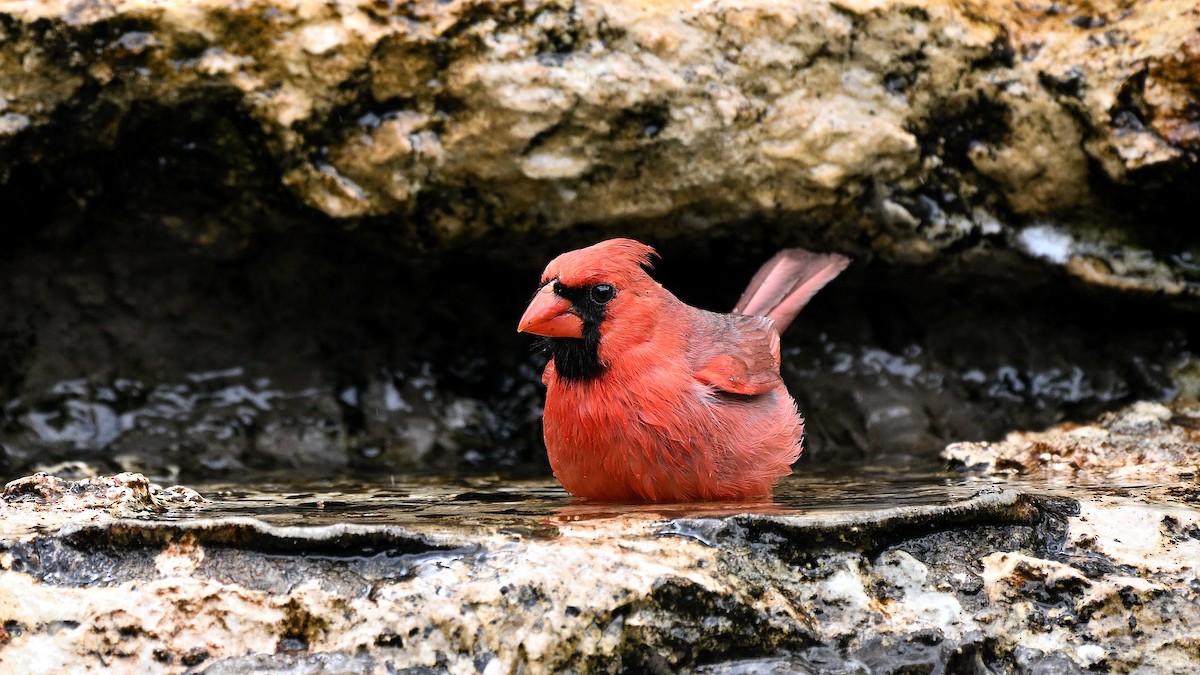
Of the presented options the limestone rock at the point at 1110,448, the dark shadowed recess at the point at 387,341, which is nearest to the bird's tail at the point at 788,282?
the dark shadowed recess at the point at 387,341


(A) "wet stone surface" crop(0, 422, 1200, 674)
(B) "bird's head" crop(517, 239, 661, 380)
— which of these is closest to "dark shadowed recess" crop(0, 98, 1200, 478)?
(B) "bird's head" crop(517, 239, 661, 380)

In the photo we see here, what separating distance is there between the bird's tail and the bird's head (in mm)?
1029

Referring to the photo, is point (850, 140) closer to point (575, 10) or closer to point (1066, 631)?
point (575, 10)

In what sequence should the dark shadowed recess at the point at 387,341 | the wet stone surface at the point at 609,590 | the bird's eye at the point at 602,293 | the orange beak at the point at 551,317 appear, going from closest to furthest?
the wet stone surface at the point at 609,590 → the orange beak at the point at 551,317 → the bird's eye at the point at 602,293 → the dark shadowed recess at the point at 387,341

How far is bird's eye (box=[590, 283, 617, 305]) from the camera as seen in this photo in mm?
3363

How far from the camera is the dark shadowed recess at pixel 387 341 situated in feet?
14.8

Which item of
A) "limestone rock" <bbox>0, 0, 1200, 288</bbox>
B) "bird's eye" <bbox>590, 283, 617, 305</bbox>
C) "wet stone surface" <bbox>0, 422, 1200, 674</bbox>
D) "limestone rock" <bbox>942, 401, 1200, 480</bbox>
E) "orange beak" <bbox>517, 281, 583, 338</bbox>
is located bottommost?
"wet stone surface" <bbox>0, 422, 1200, 674</bbox>

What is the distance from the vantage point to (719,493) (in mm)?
3316

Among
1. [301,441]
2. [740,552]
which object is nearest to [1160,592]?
[740,552]

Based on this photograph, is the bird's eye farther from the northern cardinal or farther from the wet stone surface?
the wet stone surface

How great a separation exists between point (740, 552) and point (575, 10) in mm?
2094

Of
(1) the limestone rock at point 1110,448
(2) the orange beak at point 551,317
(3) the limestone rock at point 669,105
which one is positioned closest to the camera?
(2) the orange beak at point 551,317

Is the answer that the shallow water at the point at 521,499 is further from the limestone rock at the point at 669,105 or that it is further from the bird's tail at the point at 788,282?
the limestone rock at the point at 669,105

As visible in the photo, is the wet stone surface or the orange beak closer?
the wet stone surface
